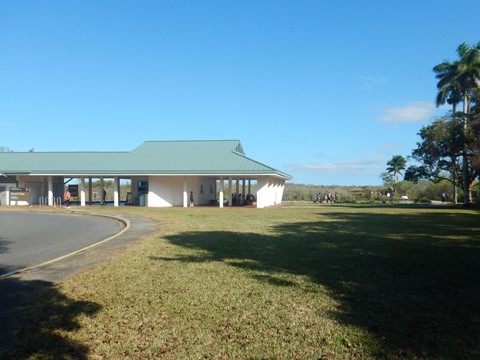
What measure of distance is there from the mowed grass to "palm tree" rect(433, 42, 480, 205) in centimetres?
3030

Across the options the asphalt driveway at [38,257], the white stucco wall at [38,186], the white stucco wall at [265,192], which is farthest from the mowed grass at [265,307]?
the white stucco wall at [38,186]

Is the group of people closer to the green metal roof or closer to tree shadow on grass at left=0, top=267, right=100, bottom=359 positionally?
the green metal roof

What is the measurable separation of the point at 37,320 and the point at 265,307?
2854 millimetres

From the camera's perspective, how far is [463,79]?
124 feet

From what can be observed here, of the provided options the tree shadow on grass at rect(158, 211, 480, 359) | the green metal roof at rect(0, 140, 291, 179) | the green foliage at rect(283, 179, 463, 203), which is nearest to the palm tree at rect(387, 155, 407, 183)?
the green foliage at rect(283, 179, 463, 203)

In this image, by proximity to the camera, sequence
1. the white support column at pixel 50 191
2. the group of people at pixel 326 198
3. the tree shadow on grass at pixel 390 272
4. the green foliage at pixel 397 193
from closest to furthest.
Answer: the tree shadow on grass at pixel 390 272
the white support column at pixel 50 191
the group of people at pixel 326 198
the green foliage at pixel 397 193

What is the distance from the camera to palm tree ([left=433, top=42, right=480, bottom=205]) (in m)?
36.5

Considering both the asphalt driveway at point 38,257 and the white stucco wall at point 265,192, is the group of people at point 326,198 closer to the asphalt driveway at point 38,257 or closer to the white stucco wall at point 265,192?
the white stucco wall at point 265,192

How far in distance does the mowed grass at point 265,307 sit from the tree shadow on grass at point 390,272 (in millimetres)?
24

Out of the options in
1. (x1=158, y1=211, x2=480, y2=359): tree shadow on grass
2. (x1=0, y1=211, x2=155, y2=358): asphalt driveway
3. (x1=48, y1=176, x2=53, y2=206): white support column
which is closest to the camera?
(x1=158, y1=211, x2=480, y2=359): tree shadow on grass

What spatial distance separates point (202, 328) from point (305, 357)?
132 cm

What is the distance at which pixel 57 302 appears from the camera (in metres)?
5.96

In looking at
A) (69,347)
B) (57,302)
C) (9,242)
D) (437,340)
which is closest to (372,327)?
(437,340)

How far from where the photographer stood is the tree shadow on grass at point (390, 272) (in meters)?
4.56
